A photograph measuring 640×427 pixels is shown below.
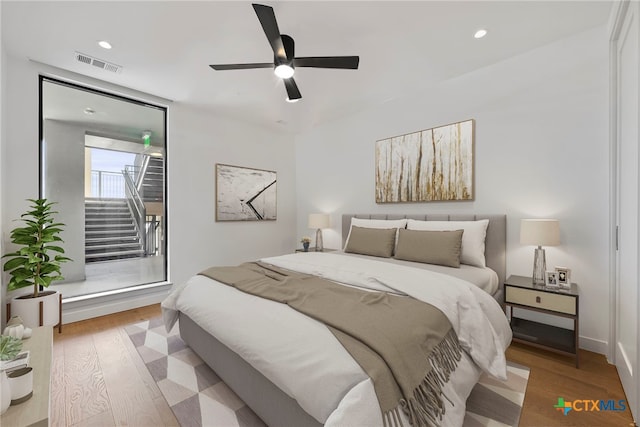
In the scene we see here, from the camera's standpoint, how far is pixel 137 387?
6.15 feet

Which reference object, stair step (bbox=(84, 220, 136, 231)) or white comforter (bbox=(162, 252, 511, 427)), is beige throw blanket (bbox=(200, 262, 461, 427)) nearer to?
white comforter (bbox=(162, 252, 511, 427))

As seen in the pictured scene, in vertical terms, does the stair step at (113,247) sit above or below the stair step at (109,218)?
below

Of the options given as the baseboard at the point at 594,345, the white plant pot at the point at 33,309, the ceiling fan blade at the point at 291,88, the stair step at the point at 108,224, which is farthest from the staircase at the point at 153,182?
the baseboard at the point at 594,345

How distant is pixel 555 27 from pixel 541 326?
8.73 feet

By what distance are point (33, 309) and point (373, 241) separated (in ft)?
11.2

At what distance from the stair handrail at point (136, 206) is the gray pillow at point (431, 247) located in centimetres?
337

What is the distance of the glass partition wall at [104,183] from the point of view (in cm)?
307

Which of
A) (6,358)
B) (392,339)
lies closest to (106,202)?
(6,358)

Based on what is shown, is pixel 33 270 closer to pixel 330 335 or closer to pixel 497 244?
pixel 330 335

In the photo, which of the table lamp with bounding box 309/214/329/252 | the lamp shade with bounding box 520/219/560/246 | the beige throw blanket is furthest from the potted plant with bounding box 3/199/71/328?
the lamp shade with bounding box 520/219/560/246

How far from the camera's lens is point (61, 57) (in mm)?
2645

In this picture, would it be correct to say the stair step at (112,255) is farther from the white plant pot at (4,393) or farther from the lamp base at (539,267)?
the lamp base at (539,267)

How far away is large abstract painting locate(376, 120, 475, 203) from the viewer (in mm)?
3051

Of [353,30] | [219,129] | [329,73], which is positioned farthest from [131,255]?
[353,30]
